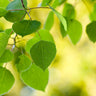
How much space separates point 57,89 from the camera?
1848mm

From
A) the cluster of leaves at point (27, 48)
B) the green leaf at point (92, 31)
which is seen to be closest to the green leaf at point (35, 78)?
the cluster of leaves at point (27, 48)

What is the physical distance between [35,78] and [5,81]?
5 cm

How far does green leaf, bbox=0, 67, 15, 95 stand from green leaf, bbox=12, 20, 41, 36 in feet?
0.29

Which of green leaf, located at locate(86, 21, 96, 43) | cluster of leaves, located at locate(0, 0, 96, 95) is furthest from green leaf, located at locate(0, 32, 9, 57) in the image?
green leaf, located at locate(86, 21, 96, 43)

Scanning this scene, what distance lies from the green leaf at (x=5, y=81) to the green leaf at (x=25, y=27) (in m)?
0.09

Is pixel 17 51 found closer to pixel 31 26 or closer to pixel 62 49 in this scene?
pixel 31 26

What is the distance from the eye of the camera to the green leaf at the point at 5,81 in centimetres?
36

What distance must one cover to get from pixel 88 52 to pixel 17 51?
1.40m

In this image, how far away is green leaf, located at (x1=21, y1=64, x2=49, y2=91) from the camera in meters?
0.39

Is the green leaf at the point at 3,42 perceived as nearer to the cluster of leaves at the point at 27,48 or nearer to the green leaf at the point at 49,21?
the cluster of leaves at the point at 27,48

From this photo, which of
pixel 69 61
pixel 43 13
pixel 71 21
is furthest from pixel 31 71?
pixel 69 61

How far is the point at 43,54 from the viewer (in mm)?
322

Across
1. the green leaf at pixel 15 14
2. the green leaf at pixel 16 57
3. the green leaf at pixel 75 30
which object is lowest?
the green leaf at pixel 75 30

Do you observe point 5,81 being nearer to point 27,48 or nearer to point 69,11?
point 27,48
